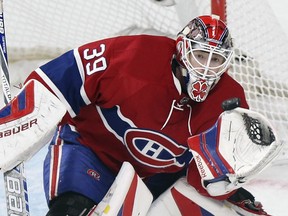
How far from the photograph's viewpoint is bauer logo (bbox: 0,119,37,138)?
1716mm

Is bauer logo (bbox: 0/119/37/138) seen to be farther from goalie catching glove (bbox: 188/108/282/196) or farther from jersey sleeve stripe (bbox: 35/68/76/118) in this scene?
goalie catching glove (bbox: 188/108/282/196)

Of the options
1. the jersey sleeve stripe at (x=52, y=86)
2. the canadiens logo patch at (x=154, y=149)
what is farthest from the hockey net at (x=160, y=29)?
the jersey sleeve stripe at (x=52, y=86)

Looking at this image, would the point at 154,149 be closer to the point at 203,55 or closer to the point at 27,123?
the point at 203,55

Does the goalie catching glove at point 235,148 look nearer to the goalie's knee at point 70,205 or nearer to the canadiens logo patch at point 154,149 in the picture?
the canadiens logo patch at point 154,149

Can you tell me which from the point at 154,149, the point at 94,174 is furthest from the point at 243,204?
the point at 94,174

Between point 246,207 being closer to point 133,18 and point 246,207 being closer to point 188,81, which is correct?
point 188,81

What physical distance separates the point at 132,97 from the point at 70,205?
0.35 meters

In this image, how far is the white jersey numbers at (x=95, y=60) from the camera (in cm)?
195

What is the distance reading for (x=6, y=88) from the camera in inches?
82.8

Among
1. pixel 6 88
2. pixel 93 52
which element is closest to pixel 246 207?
pixel 93 52

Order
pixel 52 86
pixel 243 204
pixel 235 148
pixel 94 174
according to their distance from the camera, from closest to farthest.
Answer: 1. pixel 235 148
2. pixel 52 86
3. pixel 94 174
4. pixel 243 204

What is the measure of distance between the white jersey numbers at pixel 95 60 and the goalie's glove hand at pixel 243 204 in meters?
0.61

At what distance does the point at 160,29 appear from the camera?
10.2 ft

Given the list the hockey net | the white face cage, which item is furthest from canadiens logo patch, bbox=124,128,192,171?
the hockey net
